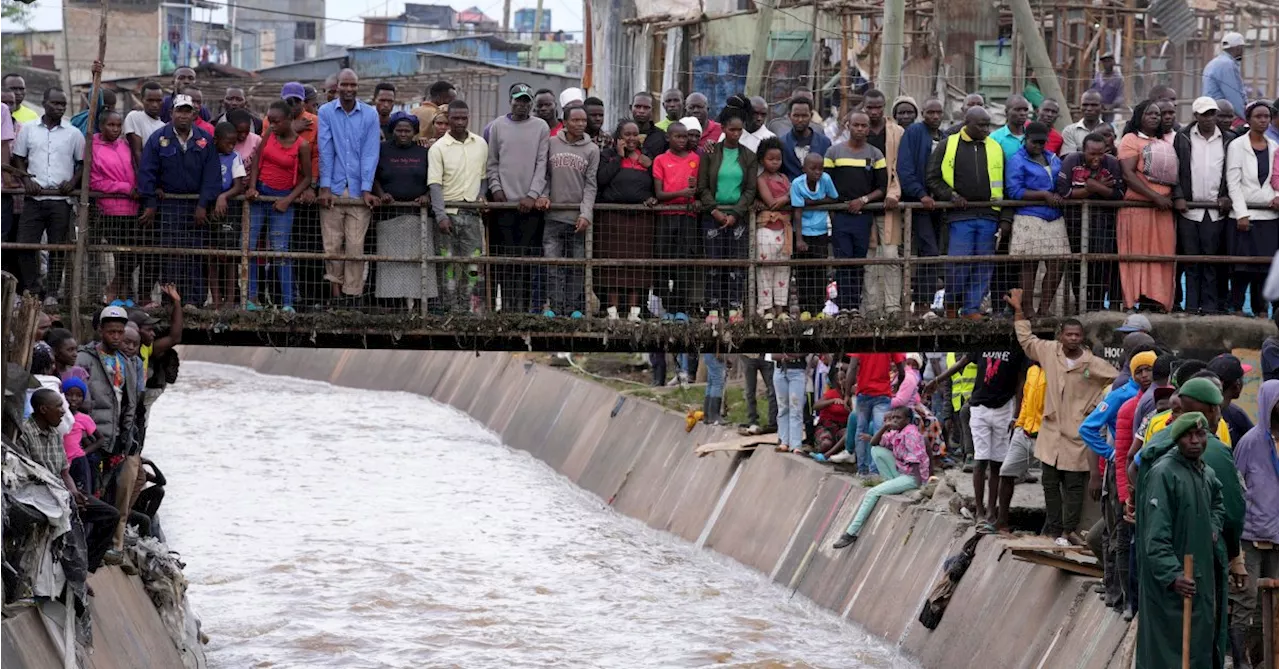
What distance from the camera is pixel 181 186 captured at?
16406 millimetres

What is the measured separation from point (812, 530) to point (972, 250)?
412cm

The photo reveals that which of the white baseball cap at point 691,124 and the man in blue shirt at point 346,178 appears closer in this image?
the man in blue shirt at point 346,178

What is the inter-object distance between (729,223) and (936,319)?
1903mm

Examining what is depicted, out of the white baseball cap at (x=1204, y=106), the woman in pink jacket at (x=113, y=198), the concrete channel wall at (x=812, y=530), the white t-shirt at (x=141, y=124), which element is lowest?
the concrete channel wall at (x=812, y=530)

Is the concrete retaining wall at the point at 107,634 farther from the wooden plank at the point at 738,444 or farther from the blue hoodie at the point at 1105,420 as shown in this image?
the wooden plank at the point at 738,444

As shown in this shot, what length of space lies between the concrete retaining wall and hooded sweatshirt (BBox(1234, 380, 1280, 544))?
717cm

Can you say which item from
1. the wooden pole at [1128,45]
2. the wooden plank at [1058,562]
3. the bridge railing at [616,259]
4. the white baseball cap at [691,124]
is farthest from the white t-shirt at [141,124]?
the wooden pole at [1128,45]

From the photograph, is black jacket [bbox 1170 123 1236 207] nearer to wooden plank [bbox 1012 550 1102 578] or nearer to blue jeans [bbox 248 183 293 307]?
wooden plank [bbox 1012 550 1102 578]

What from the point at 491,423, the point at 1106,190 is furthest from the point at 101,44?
the point at 491,423

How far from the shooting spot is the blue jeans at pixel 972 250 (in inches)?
655

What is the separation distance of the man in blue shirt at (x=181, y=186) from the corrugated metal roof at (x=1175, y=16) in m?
17.9

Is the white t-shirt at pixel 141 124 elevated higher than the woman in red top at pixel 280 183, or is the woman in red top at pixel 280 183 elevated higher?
the white t-shirt at pixel 141 124

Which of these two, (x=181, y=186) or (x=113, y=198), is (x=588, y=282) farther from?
→ (x=113, y=198)

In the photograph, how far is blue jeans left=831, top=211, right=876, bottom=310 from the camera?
654 inches
